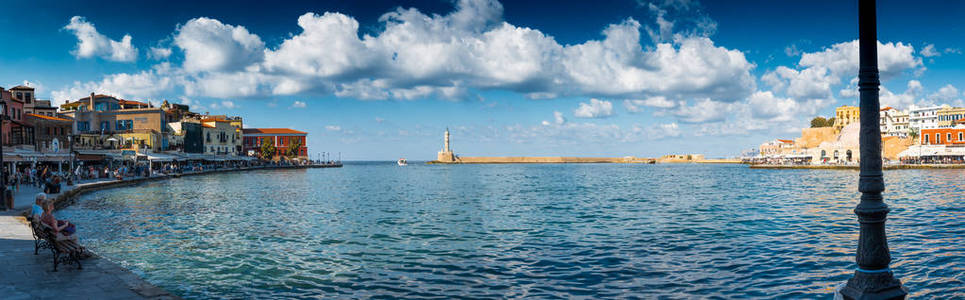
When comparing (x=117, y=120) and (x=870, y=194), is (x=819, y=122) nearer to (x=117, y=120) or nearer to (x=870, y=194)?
(x=117, y=120)

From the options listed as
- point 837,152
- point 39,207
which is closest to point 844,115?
point 837,152

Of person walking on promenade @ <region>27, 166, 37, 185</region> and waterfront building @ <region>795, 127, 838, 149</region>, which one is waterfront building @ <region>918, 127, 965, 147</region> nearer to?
waterfront building @ <region>795, 127, 838, 149</region>

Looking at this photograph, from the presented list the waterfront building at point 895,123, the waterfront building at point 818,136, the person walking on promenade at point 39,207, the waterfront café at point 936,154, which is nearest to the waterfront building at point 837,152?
the waterfront café at point 936,154

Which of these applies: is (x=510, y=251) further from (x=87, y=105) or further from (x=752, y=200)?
(x=87, y=105)

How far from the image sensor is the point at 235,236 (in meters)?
16.4

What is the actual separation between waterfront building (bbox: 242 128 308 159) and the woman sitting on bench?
10793 centimetres

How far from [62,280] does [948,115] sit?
417ft

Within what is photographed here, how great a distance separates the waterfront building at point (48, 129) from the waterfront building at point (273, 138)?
192 ft

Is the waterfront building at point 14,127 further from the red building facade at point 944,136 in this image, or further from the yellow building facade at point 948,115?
the yellow building facade at point 948,115

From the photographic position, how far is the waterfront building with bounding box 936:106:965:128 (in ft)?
316

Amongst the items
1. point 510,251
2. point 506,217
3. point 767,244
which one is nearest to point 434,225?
point 506,217

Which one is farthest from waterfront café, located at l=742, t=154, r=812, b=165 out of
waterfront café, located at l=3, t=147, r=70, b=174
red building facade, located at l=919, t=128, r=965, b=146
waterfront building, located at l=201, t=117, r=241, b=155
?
waterfront café, located at l=3, t=147, r=70, b=174

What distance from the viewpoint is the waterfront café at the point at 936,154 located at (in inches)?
3081

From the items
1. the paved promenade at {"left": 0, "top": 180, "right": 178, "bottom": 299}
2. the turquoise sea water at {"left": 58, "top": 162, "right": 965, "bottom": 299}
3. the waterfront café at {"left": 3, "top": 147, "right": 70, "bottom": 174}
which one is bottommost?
the turquoise sea water at {"left": 58, "top": 162, "right": 965, "bottom": 299}
